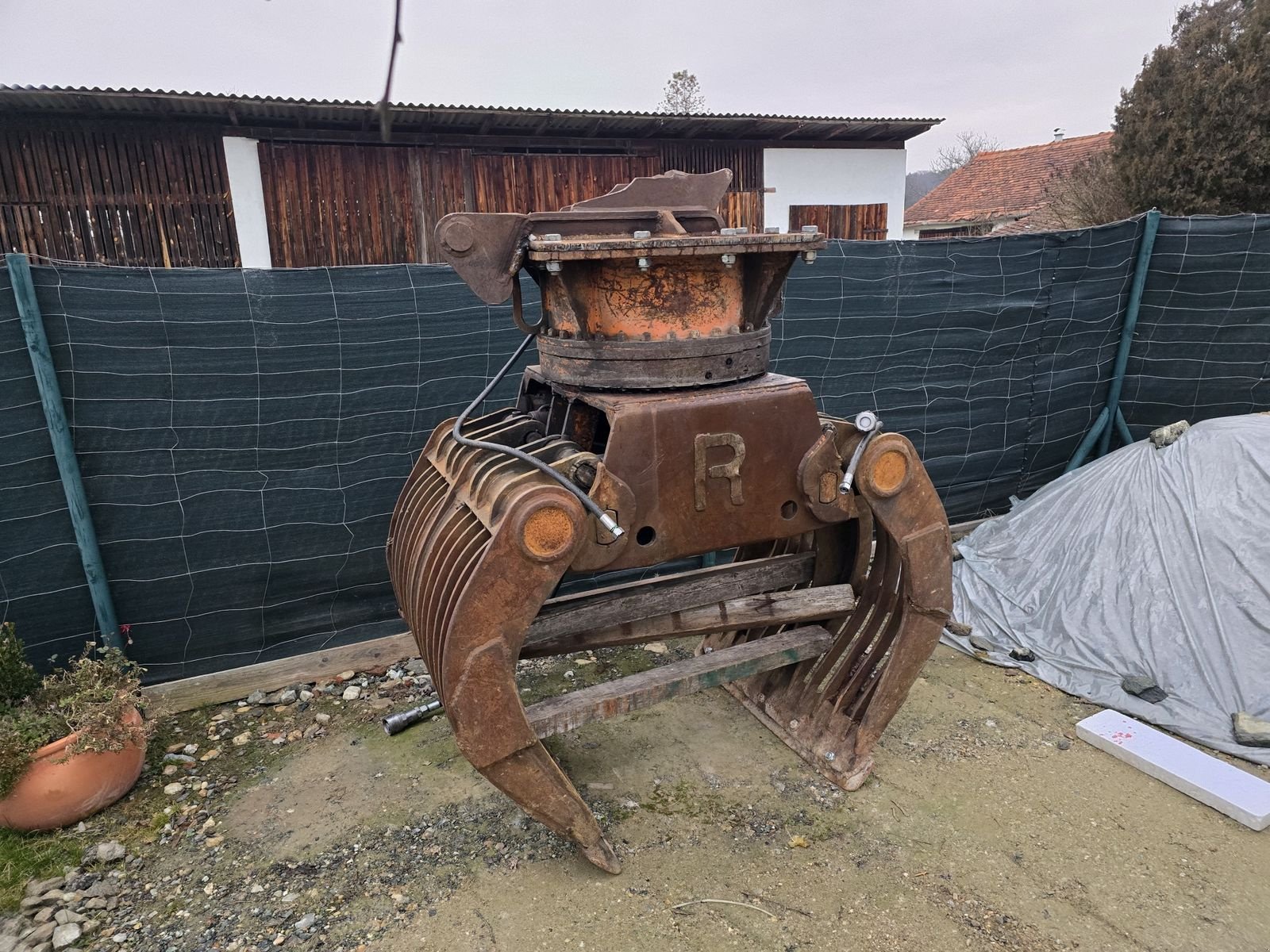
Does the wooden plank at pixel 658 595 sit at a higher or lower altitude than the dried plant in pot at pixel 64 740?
higher

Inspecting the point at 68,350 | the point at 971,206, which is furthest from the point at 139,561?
the point at 971,206

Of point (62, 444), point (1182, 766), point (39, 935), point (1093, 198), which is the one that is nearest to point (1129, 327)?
point (1182, 766)

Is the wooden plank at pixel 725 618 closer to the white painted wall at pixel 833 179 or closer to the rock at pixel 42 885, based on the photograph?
the rock at pixel 42 885

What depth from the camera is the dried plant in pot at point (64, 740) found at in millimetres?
2748

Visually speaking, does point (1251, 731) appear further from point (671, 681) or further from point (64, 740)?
point (64, 740)

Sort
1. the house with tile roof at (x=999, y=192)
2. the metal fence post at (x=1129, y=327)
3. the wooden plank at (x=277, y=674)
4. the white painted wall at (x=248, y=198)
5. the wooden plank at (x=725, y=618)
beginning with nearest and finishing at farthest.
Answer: the wooden plank at (x=725, y=618), the wooden plank at (x=277, y=674), the metal fence post at (x=1129, y=327), the white painted wall at (x=248, y=198), the house with tile roof at (x=999, y=192)

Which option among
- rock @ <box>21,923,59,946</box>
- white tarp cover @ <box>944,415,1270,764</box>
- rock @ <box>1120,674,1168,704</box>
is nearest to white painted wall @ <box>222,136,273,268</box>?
rock @ <box>21,923,59,946</box>

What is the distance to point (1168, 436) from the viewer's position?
460cm

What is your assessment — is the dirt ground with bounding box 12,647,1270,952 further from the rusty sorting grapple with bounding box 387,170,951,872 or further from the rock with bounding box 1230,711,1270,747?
the rusty sorting grapple with bounding box 387,170,951,872

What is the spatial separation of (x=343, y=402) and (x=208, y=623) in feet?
4.21

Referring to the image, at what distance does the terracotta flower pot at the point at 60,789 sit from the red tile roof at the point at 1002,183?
65.2 ft

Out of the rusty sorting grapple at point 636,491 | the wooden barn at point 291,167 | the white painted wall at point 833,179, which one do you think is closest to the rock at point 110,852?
the rusty sorting grapple at point 636,491

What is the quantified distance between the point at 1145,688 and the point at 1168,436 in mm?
1890

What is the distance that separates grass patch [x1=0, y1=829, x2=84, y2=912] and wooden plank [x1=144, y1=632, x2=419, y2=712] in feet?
2.81
